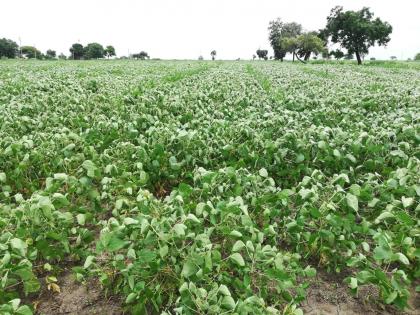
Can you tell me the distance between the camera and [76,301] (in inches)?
120

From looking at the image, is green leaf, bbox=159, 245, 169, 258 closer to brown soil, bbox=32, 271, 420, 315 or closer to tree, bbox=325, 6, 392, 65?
brown soil, bbox=32, 271, 420, 315

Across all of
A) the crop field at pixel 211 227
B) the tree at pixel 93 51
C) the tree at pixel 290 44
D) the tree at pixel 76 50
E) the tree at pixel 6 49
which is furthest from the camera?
the tree at pixel 93 51

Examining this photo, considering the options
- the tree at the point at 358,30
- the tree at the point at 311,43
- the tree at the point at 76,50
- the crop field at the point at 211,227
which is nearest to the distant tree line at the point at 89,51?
the tree at the point at 76,50

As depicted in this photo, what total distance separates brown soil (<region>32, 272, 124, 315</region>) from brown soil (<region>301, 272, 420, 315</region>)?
62.4 inches

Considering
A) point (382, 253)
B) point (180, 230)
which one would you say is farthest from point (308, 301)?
point (180, 230)

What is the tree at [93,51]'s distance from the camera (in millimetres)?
123463

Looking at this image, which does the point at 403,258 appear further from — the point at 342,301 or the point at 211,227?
the point at 211,227

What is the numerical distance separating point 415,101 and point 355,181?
20.9 ft

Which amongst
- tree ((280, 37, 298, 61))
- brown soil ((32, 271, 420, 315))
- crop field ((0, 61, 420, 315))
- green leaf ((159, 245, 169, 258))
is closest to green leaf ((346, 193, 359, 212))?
crop field ((0, 61, 420, 315))

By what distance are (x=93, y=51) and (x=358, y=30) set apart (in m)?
92.4

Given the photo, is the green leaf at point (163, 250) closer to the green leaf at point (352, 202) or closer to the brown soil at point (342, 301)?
the brown soil at point (342, 301)

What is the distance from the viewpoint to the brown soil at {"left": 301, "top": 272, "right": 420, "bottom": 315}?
3.02 meters

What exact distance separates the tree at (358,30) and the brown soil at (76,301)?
60.5 metres

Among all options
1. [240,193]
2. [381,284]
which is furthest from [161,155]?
[381,284]
